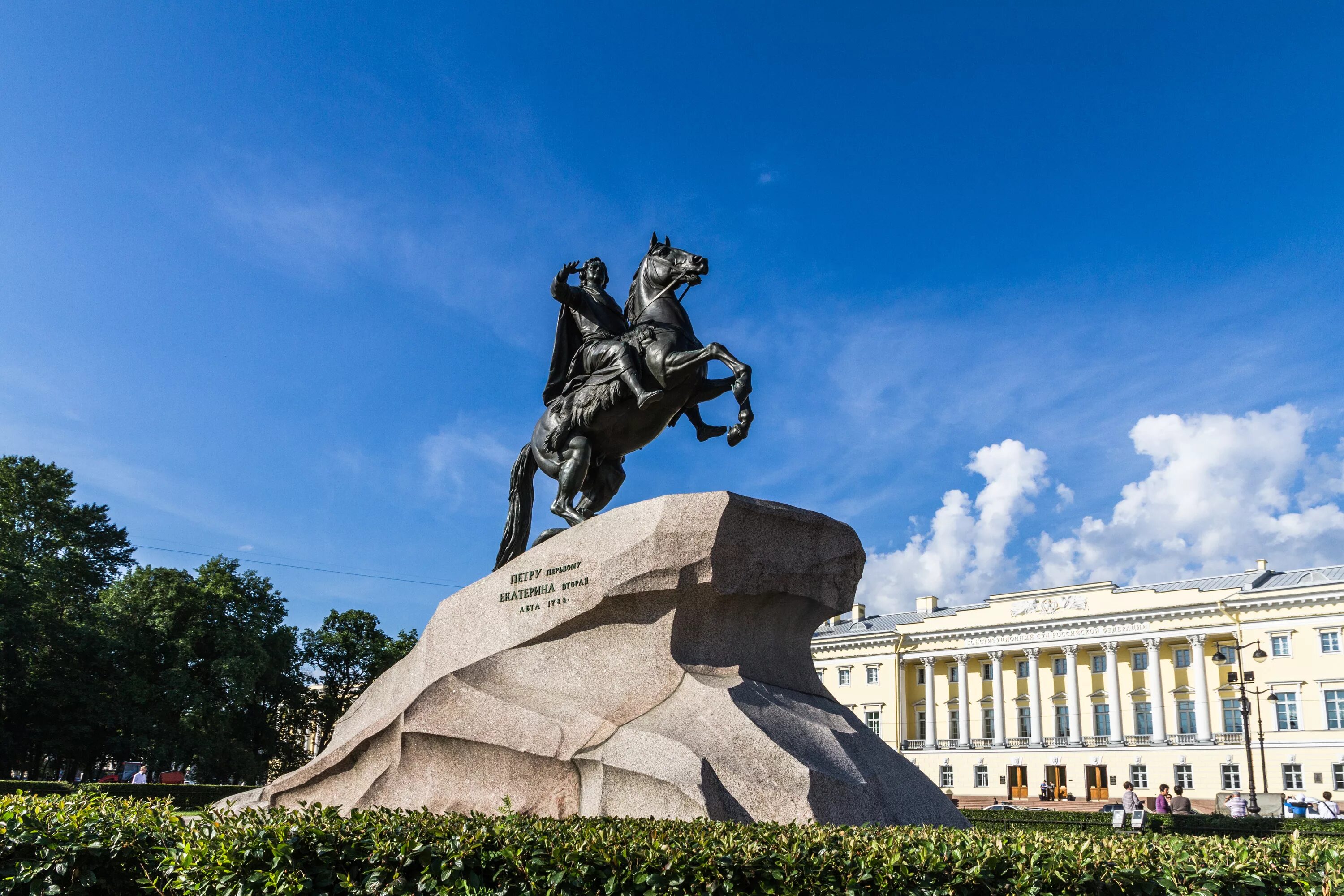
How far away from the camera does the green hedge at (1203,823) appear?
18.5 metres

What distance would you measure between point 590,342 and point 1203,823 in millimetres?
18549

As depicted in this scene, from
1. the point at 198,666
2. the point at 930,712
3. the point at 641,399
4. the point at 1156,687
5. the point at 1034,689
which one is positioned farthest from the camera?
the point at 930,712

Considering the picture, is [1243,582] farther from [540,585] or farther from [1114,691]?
[540,585]

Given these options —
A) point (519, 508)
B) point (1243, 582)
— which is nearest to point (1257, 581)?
point (1243, 582)

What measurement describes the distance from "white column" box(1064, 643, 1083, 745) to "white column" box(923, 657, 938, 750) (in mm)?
9375

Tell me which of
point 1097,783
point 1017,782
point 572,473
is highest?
point 572,473

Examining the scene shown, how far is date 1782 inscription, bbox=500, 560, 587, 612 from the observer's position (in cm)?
822

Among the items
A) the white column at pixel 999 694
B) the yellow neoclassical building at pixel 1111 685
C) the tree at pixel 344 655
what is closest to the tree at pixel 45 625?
the tree at pixel 344 655

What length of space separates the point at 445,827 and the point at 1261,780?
68852 mm

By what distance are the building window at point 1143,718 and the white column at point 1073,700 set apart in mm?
3346

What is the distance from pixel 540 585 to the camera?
857cm

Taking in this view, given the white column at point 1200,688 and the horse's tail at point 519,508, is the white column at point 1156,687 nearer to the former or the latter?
the white column at point 1200,688

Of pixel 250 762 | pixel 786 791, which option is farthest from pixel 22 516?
pixel 786 791

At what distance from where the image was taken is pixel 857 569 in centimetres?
839
